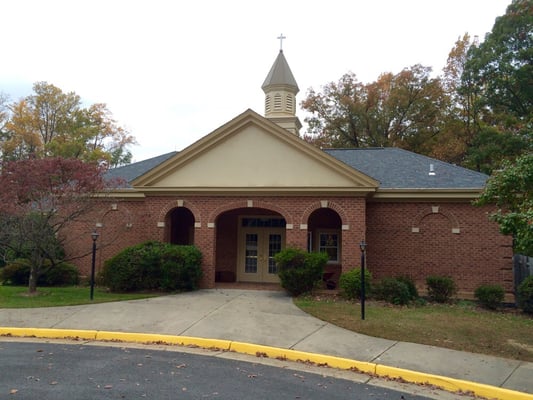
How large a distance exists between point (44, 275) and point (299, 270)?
9.84 metres

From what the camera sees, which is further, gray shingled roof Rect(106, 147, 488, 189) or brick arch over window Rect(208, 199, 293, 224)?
gray shingled roof Rect(106, 147, 488, 189)

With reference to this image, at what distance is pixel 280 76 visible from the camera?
22.9 m

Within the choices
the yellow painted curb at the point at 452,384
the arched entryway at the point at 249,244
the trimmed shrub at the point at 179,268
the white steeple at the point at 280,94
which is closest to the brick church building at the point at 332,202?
the trimmed shrub at the point at 179,268

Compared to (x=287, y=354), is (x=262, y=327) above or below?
above

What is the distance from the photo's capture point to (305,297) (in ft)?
46.8

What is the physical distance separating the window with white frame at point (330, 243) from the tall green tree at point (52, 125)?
26.8 metres

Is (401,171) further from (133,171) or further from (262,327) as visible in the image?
(133,171)

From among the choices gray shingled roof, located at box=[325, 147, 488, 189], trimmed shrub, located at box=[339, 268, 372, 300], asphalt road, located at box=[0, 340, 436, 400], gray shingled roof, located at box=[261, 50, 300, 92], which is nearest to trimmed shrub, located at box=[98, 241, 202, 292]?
trimmed shrub, located at box=[339, 268, 372, 300]

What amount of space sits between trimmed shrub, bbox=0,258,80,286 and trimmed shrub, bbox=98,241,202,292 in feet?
9.79

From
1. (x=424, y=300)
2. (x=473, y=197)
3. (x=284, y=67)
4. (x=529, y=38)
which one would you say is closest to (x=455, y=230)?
(x=473, y=197)

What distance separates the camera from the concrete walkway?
7.87m

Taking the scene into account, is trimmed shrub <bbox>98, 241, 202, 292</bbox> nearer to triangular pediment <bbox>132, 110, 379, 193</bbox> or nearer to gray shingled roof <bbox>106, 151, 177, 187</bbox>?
triangular pediment <bbox>132, 110, 379, 193</bbox>

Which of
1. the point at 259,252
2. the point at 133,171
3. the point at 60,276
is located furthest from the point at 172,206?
the point at 60,276

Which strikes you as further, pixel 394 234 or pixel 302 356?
pixel 394 234
